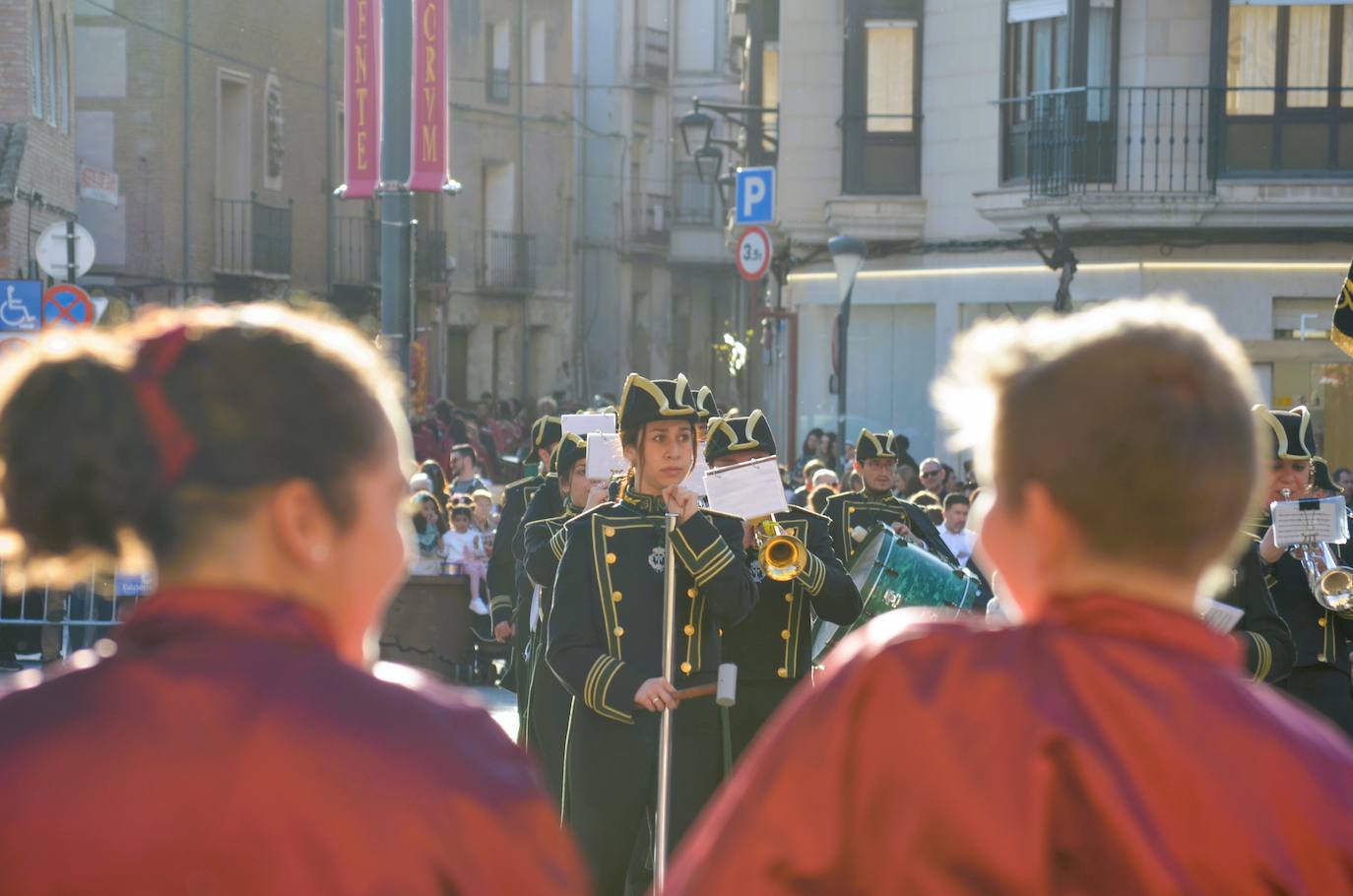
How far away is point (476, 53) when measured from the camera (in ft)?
159

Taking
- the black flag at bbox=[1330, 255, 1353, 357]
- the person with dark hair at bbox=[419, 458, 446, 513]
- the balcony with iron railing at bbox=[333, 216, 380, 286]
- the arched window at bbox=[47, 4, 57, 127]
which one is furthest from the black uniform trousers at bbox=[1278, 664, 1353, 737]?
the balcony with iron railing at bbox=[333, 216, 380, 286]

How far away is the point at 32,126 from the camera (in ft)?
91.9

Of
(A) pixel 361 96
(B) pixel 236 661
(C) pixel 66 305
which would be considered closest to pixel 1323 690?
(B) pixel 236 661

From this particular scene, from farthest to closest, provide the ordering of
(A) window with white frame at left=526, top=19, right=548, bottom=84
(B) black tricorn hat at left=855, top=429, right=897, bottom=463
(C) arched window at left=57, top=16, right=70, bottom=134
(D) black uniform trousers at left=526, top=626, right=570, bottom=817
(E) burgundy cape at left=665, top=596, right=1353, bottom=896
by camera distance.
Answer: (A) window with white frame at left=526, top=19, right=548, bottom=84 < (C) arched window at left=57, top=16, right=70, bottom=134 < (B) black tricorn hat at left=855, top=429, right=897, bottom=463 < (D) black uniform trousers at left=526, top=626, right=570, bottom=817 < (E) burgundy cape at left=665, top=596, right=1353, bottom=896

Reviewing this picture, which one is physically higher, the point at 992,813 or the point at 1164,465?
the point at 1164,465

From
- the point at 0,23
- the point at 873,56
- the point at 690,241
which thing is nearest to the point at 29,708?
the point at 873,56

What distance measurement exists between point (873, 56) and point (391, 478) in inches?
944

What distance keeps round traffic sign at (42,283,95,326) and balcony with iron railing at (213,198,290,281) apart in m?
21.1

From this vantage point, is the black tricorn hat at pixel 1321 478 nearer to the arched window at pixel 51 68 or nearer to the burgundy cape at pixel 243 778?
the burgundy cape at pixel 243 778

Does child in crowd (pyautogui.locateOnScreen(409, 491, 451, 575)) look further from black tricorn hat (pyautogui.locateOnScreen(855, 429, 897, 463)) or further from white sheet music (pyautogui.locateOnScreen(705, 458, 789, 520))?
white sheet music (pyautogui.locateOnScreen(705, 458, 789, 520))

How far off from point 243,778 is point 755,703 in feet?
21.0

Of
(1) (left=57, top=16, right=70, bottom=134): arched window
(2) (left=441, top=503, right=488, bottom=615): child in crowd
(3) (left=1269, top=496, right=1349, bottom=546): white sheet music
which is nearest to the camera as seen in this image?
(3) (left=1269, top=496, right=1349, bottom=546): white sheet music

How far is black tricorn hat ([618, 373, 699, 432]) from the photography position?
7.52m

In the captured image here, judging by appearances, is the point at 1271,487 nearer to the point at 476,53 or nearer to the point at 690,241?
the point at 476,53
